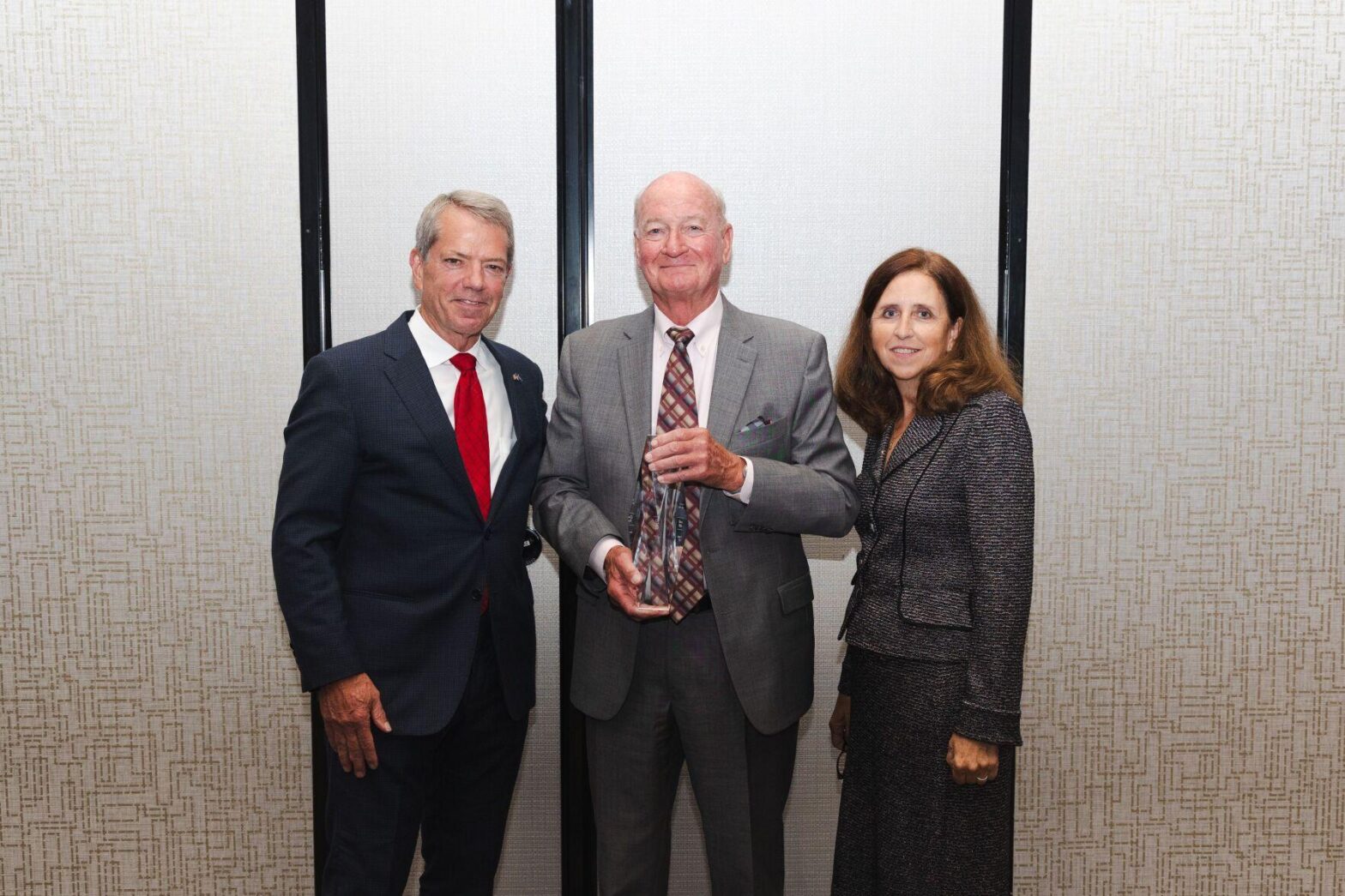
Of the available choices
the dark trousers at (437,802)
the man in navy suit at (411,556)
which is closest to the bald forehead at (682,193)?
the man in navy suit at (411,556)

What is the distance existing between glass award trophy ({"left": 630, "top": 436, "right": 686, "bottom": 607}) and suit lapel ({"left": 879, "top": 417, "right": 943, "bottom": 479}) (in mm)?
429

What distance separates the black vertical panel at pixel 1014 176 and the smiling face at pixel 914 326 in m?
0.74

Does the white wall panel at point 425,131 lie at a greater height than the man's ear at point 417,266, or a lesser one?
greater

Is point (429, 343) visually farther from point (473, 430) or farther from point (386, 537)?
point (386, 537)

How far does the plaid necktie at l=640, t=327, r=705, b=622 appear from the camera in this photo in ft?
5.89

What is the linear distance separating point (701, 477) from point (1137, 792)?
1.77 metres

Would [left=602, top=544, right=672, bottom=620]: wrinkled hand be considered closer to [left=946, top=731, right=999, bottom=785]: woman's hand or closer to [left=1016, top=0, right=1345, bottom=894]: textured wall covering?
[left=946, top=731, right=999, bottom=785]: woman's hand

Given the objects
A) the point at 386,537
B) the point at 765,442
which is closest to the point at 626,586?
the point at 765,442

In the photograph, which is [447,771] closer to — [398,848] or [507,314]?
[398,848]

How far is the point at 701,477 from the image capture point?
1.68 metres

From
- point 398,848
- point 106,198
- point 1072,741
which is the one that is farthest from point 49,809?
point 1072,741

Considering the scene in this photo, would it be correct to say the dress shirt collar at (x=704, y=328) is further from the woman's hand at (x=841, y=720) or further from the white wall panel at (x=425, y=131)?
the woman's hand at (x=841, y=720)

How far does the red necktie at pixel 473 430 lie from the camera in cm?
189

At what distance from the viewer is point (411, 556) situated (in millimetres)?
1845
